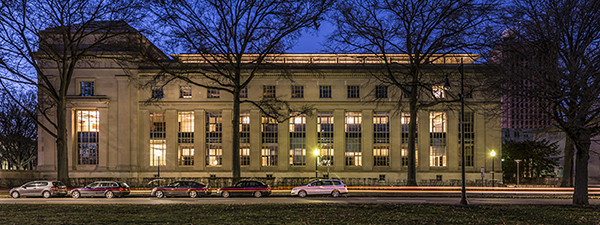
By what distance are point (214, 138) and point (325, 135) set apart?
46.5 feet

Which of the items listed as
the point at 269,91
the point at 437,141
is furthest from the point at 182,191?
the point at 437,141

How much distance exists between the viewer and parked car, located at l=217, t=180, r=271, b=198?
35.4 m

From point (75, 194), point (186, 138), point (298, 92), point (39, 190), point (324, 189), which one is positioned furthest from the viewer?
point (186, 138)

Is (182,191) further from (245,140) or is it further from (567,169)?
(567,169)

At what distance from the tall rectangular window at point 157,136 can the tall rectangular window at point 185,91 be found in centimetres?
353

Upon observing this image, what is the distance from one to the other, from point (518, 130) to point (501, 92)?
107 meters

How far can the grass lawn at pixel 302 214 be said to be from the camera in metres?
20.0

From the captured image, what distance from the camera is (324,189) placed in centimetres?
3544

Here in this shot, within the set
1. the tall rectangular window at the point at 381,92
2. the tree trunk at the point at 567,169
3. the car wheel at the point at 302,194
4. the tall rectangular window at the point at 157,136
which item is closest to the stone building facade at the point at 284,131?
the tall rectangular window at the point at 157,136

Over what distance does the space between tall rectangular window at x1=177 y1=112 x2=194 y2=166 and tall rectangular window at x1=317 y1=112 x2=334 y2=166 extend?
16.2 meters

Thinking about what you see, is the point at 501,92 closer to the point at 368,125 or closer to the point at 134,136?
the point at 368,125

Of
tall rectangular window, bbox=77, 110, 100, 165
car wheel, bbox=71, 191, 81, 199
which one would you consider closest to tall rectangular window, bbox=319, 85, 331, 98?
tall rectangular window, bbox=77, 110, 100, 165

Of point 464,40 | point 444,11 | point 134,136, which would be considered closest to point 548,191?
point 464,40

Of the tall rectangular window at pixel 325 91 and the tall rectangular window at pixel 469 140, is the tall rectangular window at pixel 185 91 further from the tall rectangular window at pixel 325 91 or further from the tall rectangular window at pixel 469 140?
the tall rectangular window at pixel 469 140
